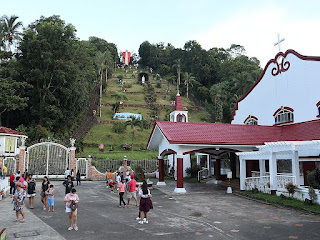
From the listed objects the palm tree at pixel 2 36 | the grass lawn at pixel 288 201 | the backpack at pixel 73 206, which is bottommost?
the grass lawn at pixel 288 201

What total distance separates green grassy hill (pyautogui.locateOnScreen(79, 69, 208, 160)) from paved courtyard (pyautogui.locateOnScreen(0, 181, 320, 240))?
70.2 ft

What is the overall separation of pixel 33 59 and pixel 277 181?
34.0 metres

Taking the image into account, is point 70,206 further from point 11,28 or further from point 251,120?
point 11,28

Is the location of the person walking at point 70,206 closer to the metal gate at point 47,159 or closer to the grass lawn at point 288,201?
the grass lawn at point 288,201

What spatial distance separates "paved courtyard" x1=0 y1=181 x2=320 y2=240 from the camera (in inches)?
350

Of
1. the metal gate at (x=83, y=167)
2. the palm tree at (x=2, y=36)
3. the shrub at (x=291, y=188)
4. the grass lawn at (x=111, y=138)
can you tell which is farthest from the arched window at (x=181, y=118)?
the palm tree at (x=2, y=36)

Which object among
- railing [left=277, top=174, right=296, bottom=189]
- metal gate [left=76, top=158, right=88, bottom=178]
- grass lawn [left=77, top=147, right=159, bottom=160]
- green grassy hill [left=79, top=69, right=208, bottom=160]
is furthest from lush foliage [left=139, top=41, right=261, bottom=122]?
railing [left=277, top=174, right=296, bottom=189]

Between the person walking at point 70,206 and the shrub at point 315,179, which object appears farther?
the shrub at point 315,179

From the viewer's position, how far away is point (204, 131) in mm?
20547

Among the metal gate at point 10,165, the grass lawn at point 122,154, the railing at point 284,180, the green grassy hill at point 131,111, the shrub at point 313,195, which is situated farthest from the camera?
the green grassy hill at point 131,111

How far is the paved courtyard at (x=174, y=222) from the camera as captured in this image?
8883mm

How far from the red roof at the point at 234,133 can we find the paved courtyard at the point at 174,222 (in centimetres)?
484

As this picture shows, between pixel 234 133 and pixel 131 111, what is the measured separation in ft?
145

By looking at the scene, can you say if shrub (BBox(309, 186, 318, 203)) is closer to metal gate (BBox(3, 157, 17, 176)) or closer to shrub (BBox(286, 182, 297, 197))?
shrub (BBox(286, 182, 297, 197))
